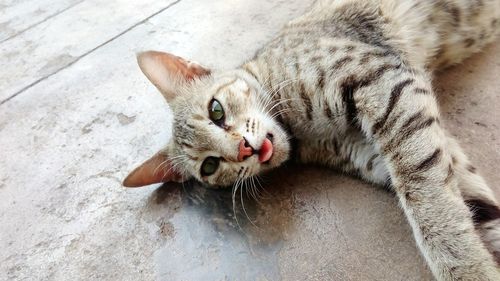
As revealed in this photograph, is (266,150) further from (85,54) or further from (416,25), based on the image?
(85,54)

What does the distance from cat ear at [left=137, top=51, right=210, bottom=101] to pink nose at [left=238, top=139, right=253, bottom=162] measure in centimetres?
61

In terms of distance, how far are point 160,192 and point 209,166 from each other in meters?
0.36

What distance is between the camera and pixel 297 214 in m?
1.95

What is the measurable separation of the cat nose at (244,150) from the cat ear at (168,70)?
0.61m

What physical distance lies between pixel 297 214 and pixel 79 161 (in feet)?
4.45

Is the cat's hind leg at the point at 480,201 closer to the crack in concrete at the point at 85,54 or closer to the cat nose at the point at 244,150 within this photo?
the cat nose at the point at 244,150

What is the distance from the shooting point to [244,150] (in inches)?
72.8

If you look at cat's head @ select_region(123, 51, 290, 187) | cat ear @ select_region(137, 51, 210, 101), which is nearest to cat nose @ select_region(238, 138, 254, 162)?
cat's head @ select_region(123, 51, 290, 187)

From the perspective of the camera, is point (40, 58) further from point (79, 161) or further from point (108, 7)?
point (79, 161)

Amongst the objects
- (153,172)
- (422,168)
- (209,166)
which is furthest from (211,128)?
(422,168)

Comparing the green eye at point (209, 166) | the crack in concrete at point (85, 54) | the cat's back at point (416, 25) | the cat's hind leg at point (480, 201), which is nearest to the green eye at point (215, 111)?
the green eye at point (209, 166)

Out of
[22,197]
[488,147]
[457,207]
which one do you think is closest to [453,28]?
[488,147]

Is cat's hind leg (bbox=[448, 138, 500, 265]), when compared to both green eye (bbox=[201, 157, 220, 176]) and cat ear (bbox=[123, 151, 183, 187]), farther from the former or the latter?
cat ear (bbox=[123, 151, 183, 187])

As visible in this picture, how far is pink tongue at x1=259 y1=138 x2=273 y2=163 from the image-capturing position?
1.89 m
